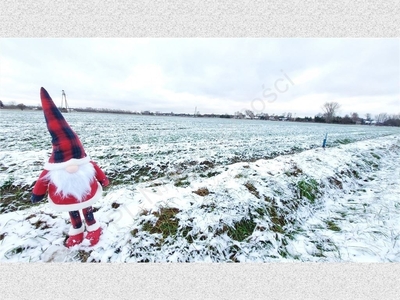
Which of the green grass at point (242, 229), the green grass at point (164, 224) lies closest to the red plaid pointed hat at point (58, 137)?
the green grass at point (164, 224)

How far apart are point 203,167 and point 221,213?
2.26 meters

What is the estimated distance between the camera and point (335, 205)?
10.7 ft

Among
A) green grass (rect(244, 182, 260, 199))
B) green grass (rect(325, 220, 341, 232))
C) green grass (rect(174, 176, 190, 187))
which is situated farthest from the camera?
green grass (rect(174, 176, 190, 187))

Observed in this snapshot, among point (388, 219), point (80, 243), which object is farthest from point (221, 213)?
point (388, 219)

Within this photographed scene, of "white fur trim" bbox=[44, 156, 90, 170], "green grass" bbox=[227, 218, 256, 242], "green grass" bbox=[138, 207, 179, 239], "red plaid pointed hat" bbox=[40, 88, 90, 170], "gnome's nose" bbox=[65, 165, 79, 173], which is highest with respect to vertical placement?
"red plaid pointed hat" bbox=[40, 88, 90, 170]

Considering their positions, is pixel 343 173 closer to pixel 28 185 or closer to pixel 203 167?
pixel 203 167

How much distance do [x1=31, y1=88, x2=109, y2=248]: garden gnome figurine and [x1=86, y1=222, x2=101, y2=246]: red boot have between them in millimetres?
397

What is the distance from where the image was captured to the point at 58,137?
61.8 inches

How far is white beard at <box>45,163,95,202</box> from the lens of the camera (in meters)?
1.63

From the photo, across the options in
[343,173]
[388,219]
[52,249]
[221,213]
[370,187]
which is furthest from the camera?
[343,173]

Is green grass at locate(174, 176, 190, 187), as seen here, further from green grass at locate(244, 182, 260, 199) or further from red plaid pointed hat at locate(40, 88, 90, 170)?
red plaid pointed hat at locate(40, 88, 90, 170)

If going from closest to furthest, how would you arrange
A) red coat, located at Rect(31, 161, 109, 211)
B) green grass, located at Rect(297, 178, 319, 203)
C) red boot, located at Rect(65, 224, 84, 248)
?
red coat, located at Rect(31, 161, 109, 211)
red boot, located at Rect(65, 224, 84, 248)
green grass, located at Rect(297, 178, 319, 203)

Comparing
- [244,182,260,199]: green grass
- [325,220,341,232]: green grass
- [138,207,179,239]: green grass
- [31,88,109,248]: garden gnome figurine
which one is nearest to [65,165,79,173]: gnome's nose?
[31,88,109,248]: garden gnome figurine

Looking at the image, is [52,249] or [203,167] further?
[203,167]
